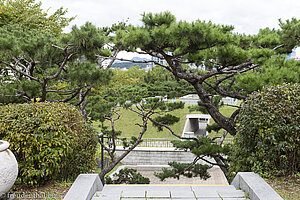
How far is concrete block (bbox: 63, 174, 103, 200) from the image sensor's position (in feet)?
7.86

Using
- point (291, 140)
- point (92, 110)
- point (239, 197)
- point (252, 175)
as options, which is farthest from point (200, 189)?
point (92, 110)

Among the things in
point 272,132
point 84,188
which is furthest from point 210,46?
point 84,188

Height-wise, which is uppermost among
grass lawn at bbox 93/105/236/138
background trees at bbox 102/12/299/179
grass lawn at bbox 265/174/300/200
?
background trees at bbox 102/12/299/179

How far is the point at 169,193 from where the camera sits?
8.87ft

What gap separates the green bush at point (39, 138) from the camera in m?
2.62

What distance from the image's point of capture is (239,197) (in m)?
2.61

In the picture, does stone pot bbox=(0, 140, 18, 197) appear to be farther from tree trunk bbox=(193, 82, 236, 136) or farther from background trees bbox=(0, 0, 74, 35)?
background trees bbox=(0, 0, 74, 35)

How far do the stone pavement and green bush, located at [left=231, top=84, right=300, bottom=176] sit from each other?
A: 0.47 meters

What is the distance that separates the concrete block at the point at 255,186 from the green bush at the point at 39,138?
6.37 feet

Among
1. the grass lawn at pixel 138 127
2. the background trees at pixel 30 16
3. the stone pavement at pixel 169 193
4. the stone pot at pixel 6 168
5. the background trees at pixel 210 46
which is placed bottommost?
the grass lawn at pixel 138 127

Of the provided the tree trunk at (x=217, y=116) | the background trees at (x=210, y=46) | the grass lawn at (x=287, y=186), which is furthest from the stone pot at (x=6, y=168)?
the tree trunk at (x=217, y=116)

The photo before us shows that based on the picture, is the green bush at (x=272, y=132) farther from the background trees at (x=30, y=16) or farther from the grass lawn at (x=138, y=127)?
the grass lawn at (x=138, y=127)

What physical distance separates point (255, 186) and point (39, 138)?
231cm

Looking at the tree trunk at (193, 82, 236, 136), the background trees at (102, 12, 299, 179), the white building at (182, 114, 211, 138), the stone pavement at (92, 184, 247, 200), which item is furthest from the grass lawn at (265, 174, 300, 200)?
the white building at (182, 114, 211, 138)
